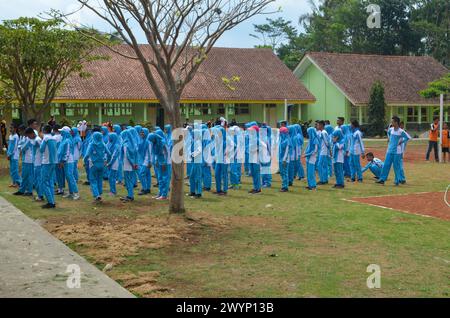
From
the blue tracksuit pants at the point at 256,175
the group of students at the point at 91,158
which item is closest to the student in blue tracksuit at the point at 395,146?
the blue tracksuit pants at the point at 256,175

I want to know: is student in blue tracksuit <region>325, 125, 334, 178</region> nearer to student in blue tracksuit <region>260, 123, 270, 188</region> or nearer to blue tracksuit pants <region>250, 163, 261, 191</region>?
student in blue tracksuit <region>260, 123, 270, 188</region>

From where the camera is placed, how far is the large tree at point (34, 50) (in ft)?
66.8

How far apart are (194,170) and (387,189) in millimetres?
5043

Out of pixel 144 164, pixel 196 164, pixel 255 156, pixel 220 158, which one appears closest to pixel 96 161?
pixel 144 164

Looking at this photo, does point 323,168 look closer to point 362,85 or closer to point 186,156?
point 186,156

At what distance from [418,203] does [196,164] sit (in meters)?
4.89

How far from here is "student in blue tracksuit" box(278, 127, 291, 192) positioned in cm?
1505

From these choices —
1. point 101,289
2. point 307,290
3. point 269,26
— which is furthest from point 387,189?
point 269,26

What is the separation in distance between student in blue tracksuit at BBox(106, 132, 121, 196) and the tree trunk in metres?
3.58

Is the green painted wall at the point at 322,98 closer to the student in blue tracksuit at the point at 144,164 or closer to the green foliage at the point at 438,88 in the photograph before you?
the green foliage at the point at 438,88

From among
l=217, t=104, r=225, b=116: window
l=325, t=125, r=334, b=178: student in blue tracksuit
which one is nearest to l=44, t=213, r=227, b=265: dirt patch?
l=325, t=125, r=334, b=178: student in blue tracksuit

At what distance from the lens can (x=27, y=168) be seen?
14.2 metres
